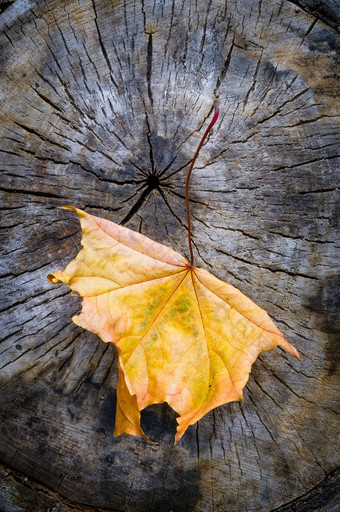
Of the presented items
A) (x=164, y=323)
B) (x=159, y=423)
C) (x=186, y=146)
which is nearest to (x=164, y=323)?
(x=164, y=323)

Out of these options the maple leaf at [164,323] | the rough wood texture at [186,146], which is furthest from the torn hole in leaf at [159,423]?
the rough wood texture at [186,146]

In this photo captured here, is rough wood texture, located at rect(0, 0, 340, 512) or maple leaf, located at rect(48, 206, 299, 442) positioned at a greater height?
rough wood texture, located at rect(0, 0, 340, 512)

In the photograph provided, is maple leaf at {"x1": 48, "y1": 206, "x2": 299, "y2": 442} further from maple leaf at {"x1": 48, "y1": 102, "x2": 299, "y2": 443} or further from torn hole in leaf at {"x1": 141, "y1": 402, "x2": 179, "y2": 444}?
torn hole in leaf at {"x1": 141, "y1": 402, "x2": 179, "y2": 444}

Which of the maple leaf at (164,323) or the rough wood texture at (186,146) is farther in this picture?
the rough wood texture at (186,146)

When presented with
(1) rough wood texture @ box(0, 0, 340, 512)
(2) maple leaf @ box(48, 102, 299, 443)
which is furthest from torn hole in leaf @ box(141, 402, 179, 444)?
(1) rough wood texture @ box(0, 0, 340, 512)

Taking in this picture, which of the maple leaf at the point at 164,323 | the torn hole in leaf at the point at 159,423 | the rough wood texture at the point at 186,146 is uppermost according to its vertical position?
the rough wood texture at the point at 186,146

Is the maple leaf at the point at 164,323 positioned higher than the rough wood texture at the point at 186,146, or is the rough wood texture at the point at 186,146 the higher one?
the rough wood texture at the point at 186,146

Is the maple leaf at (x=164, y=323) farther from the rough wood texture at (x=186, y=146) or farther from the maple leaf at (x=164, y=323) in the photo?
the rough wood texture at (x=186, y=146)

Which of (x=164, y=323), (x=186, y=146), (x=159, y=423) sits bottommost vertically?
(x=159, y=423)

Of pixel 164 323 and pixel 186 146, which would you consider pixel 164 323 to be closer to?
pixel 164 323
